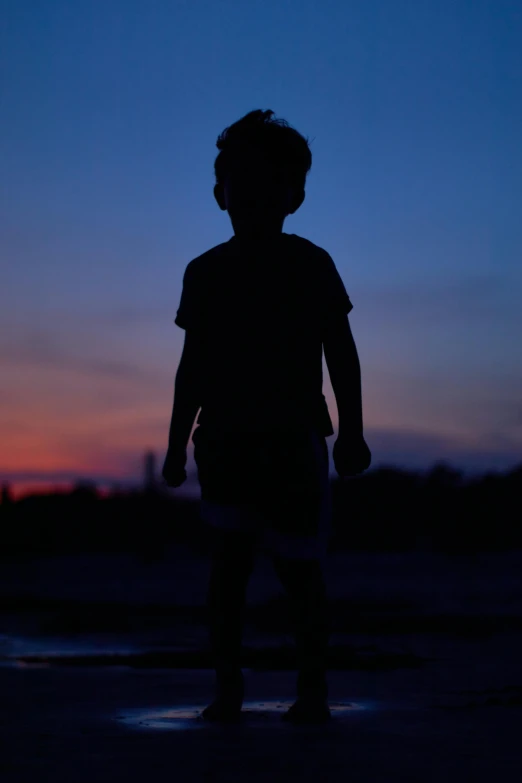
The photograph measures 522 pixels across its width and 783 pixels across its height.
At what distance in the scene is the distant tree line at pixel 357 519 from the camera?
16.4 metres

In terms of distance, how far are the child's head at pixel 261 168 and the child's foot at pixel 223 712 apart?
1469mm

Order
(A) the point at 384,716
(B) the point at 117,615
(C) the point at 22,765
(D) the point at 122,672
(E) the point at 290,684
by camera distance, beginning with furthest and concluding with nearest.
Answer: (B) the point at 117,615
(D) the point at 122,672
(E) the point at 290,684
(A) the point at 384,716
(C) the point at 22,765

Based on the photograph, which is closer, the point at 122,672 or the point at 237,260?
the point at 237,260

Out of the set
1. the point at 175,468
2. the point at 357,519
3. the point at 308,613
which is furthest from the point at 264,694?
the point at 357,519

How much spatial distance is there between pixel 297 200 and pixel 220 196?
10.3 inches

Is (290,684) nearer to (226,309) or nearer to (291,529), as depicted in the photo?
(291,529)

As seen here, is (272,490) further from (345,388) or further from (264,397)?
(345,388)

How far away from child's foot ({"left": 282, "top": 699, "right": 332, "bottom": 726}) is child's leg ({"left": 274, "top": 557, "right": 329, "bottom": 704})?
0.10 m

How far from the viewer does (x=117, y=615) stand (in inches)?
307

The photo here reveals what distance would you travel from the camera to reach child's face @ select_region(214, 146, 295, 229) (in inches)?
139

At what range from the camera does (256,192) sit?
3.53 m

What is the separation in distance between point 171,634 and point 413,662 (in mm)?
1918

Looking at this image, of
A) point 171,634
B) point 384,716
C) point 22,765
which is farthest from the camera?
point 171,634

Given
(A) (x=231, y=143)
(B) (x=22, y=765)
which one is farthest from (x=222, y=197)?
(B) (x=22, y=765)
